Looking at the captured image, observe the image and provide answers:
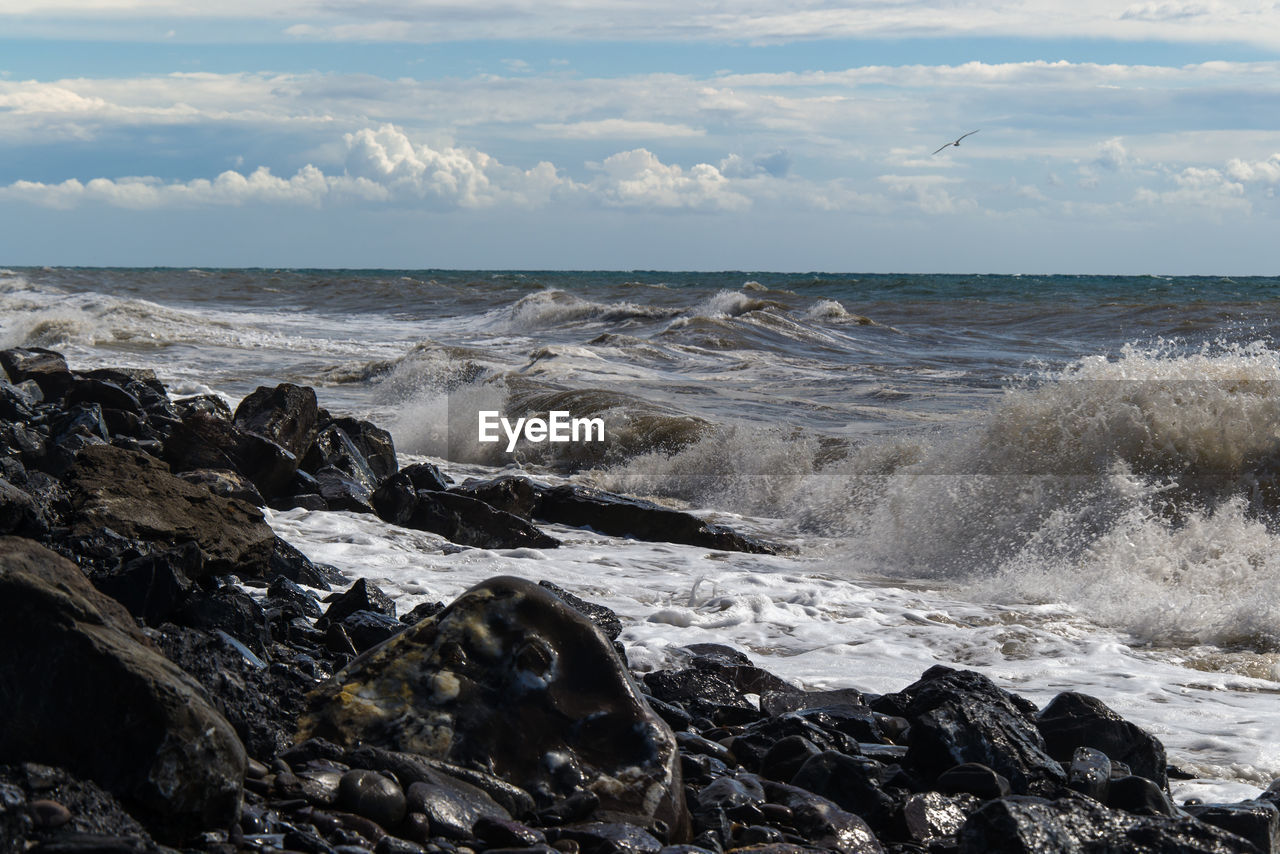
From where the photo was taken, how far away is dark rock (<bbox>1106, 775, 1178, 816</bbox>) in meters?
2.90

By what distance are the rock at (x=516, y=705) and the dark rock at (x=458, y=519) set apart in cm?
329

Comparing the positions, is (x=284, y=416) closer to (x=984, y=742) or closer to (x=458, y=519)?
(x=458, y=519)

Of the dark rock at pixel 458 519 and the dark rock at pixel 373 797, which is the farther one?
the dark rock at pixel 458 519

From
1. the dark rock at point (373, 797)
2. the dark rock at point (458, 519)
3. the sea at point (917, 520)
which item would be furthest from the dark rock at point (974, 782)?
the dark rock at point (458, 519)

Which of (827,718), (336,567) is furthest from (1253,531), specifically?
(336,567)

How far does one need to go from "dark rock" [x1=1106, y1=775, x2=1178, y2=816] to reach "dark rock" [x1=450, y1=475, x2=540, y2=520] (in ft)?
14.7

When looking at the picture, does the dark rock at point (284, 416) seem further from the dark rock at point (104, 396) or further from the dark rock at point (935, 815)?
the dark rock at point (935, 815)

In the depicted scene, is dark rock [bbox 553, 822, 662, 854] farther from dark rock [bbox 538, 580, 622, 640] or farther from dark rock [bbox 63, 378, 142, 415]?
dark rock [bbox 63, 378, 142, 415]

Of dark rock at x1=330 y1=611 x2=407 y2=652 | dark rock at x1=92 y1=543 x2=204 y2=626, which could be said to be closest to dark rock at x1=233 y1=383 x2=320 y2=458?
dark rock at x1=330 y1=611 x2=407 y2=652

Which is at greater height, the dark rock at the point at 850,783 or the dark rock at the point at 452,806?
the dark rock at the point at 452,806

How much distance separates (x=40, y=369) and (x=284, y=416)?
3026 mm

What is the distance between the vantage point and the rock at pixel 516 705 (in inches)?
103

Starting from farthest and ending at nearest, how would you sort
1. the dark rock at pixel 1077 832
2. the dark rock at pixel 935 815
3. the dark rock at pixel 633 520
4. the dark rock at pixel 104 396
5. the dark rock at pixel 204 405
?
the dark rock at pixel 204 405
the dark rock at pixel 104 396
the dark rock at pixel 633 520
the dark rock at pixel 935 815
the dark rock at pixel 1077 832

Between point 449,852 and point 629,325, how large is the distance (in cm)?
2352
